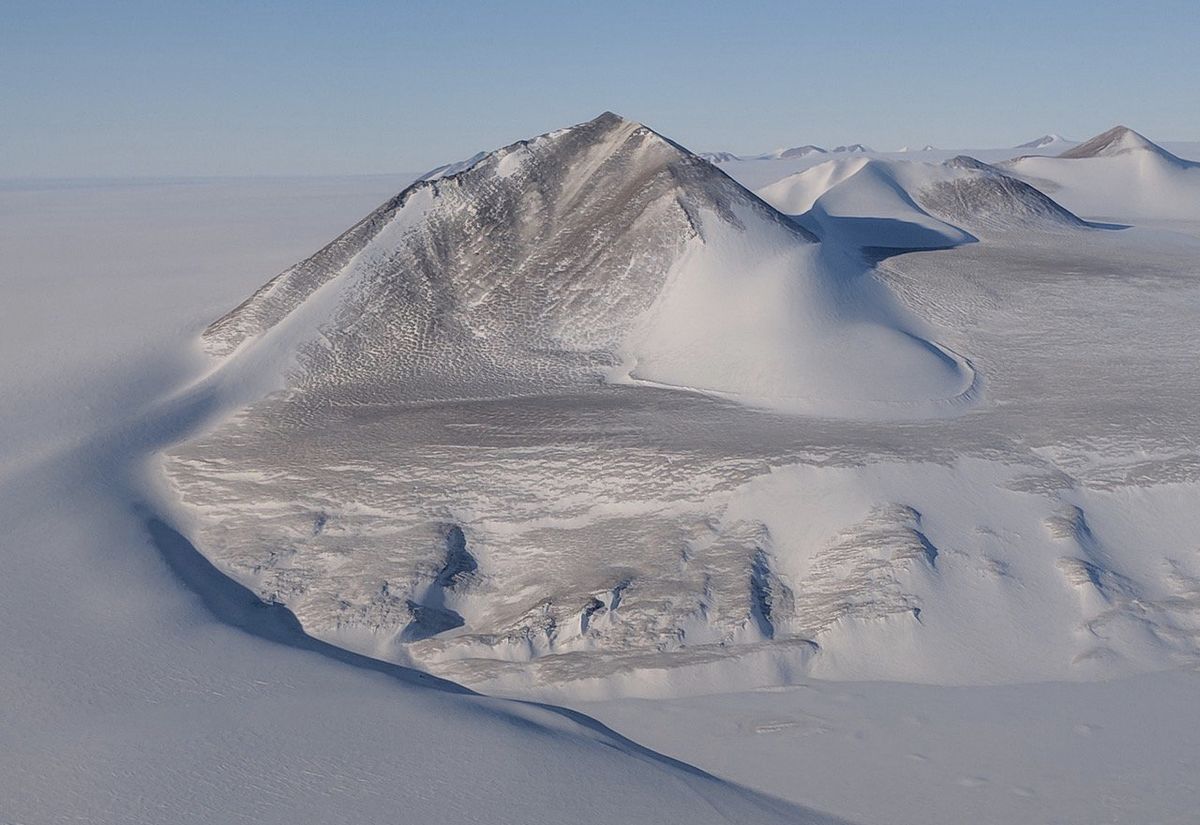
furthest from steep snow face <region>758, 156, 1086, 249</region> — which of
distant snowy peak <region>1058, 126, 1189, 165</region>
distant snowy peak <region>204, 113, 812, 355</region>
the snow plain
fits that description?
distant snowy peak <region>1058, 126, 1189, 165</region>

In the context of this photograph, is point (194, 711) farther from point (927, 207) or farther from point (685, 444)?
point (927, 207)

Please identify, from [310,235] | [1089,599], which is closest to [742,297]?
[1089,599]

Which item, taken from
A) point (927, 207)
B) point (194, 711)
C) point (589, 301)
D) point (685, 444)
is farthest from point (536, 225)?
point (927, 207)

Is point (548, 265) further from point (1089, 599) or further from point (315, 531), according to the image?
point (1089, 599)

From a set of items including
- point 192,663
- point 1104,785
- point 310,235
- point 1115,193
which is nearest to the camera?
point 1104,785

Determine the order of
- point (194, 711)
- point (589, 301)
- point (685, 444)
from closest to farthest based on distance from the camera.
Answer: point (194, 711), point (685, 444), point (589, 301)

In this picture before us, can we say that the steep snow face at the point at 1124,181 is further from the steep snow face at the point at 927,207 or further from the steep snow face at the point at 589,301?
the steep snow face at the point at 589,301
